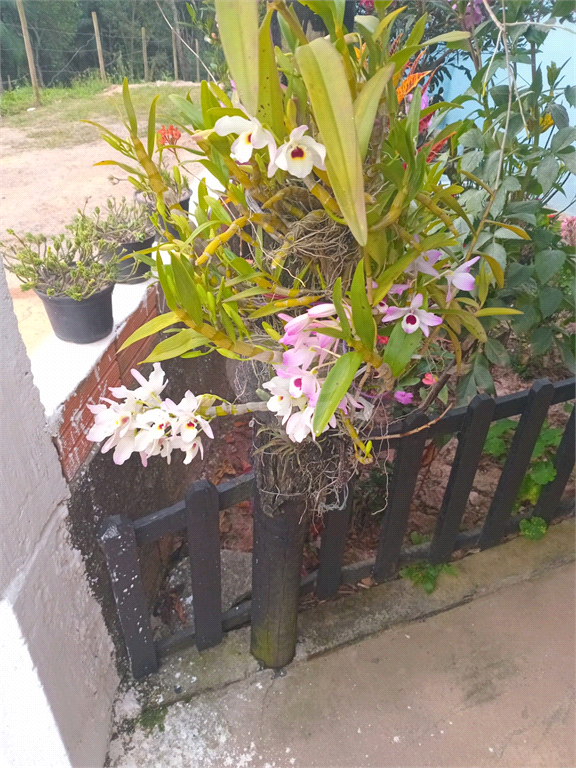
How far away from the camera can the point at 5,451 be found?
899mm

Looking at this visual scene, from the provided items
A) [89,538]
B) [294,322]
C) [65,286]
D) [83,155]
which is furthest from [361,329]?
[83,155]

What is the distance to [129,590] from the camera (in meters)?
1.25

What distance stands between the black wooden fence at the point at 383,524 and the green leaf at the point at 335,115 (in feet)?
2.57

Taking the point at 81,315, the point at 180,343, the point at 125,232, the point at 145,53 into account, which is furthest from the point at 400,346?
the point at 145,53

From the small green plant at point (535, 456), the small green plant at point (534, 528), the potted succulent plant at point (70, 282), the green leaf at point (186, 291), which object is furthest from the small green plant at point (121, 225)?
the small green plant at point (534, 528)

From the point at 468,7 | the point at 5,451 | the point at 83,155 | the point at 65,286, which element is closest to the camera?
the point at 5,451

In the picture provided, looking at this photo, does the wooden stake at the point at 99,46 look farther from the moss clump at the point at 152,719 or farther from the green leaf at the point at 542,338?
the moss clump at the point at 152,719

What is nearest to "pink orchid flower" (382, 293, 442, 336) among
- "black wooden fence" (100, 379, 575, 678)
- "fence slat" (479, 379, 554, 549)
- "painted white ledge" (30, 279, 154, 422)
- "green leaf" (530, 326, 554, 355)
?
"black wooden fence" (100, 379, 575, 678)

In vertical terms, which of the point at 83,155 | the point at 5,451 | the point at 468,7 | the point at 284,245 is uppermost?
the point at 468,7

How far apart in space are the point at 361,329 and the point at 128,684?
130 cm

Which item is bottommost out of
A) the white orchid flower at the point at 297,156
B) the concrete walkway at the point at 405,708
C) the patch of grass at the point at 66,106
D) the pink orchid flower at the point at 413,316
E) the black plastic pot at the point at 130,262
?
the concrete walkway at the point at 405,708

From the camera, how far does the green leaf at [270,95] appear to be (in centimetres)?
52

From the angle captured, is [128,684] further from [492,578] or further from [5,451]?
[492,578]

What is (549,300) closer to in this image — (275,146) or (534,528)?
(534,528)
